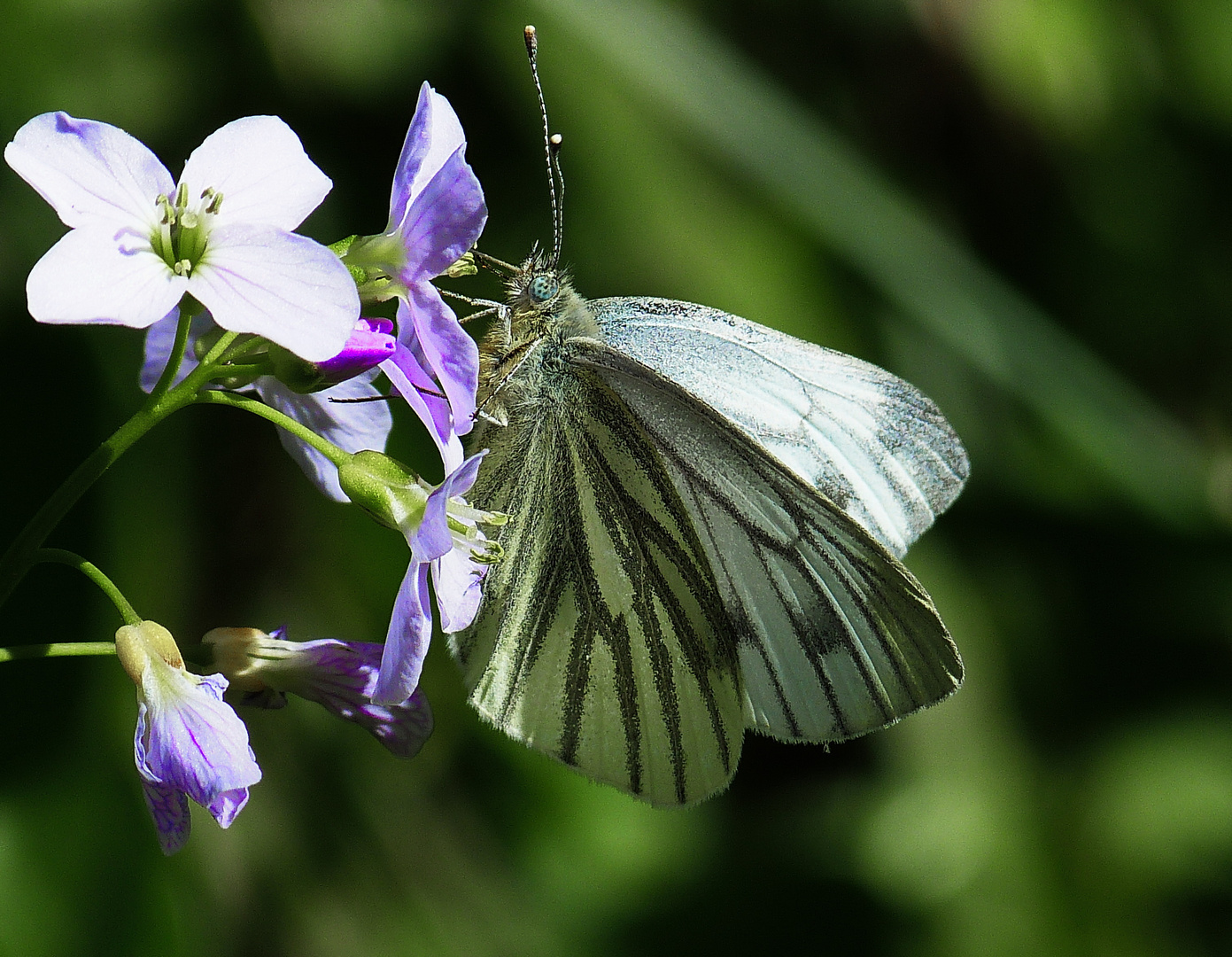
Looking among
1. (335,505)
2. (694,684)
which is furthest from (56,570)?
(694,684)

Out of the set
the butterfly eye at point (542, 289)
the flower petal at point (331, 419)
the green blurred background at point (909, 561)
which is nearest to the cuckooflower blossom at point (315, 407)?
the flower petal at point (331, 419)

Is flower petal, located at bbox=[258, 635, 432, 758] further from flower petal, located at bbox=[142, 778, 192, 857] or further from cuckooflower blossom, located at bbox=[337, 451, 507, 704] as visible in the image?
flower petal, located at bbox=[142, 778, 192, 857]

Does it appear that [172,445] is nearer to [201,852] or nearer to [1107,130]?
[201,852]

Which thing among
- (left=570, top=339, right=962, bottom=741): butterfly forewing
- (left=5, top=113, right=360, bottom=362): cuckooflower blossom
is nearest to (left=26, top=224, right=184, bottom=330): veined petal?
(left=5, top=113, right=360, bottom=362): cuckooflower blossom

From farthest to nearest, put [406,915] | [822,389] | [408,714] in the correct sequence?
[406,915] → [822,389] → [408,714]

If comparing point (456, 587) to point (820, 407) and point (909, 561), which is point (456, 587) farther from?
point (909, 561)

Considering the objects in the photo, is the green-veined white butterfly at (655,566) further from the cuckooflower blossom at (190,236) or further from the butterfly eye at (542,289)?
the cuckooflower blossom at (190,236)
